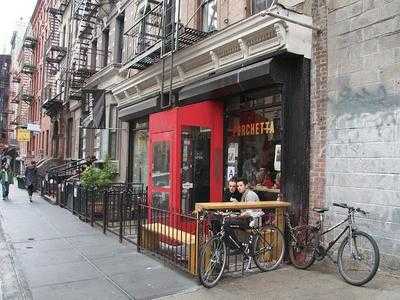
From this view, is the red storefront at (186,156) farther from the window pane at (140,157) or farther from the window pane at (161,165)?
the window pane at (140,157)

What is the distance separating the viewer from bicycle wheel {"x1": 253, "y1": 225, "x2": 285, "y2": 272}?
739cm

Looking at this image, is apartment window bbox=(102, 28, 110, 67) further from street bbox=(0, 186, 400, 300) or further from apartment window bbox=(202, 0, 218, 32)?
street bbox=(0, 186, 400, 300)

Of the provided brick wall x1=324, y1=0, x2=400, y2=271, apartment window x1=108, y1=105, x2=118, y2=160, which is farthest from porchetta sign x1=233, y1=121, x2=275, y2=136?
apartment window x1=108, y1=105, x2=118, y2=160

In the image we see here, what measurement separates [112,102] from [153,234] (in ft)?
32.2

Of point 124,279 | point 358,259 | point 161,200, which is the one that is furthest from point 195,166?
point 358,259

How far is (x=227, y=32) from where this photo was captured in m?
9.52

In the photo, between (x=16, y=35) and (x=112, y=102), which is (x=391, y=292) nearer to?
(x=112, y=102)

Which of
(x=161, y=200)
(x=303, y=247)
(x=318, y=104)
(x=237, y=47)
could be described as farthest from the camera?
(x=161, y=200)

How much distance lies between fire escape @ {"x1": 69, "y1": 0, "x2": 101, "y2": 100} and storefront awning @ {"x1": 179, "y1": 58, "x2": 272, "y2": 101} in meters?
9.95

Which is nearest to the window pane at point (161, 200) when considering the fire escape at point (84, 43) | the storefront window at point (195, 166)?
the storefront window at point (195, 166)

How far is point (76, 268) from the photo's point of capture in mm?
7980

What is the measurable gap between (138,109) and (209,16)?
3.65 m

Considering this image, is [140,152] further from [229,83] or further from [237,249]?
[237,249]

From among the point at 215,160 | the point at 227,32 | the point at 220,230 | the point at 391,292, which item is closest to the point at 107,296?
the point at 220,230
